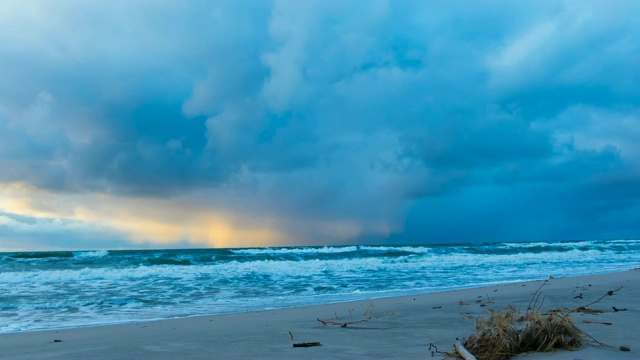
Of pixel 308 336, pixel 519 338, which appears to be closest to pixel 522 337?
pixel 519 338

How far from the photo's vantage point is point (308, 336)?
17.0ft

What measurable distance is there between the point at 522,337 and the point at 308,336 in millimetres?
2454

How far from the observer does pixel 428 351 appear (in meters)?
3.93

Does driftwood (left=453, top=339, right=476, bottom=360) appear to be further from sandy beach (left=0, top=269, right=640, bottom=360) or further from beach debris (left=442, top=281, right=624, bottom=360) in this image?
sandy beach (left=0, top=269, right=640, bottom=360)

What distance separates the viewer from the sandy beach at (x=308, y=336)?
4.14 meters

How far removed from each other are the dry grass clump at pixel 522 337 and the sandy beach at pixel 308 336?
9 cm

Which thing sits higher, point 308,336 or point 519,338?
point 519,338

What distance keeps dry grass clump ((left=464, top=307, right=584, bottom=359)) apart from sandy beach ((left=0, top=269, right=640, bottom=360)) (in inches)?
3.6

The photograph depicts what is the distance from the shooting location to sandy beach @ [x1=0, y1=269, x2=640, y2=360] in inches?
163

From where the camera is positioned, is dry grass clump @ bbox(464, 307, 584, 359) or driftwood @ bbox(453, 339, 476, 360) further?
dry grass clump @ bbox(464, 307, 584, 359)

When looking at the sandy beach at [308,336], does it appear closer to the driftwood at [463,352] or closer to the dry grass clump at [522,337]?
the dry grass clump at [522,337]

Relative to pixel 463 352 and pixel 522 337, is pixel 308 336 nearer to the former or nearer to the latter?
pixel 463 352

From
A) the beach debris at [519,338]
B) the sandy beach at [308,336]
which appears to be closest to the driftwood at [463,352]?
the beach debris at [519,338]

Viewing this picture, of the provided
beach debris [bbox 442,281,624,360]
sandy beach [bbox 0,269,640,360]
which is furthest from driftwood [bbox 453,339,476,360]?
sandy beach [bbox 0,269,640,360]
